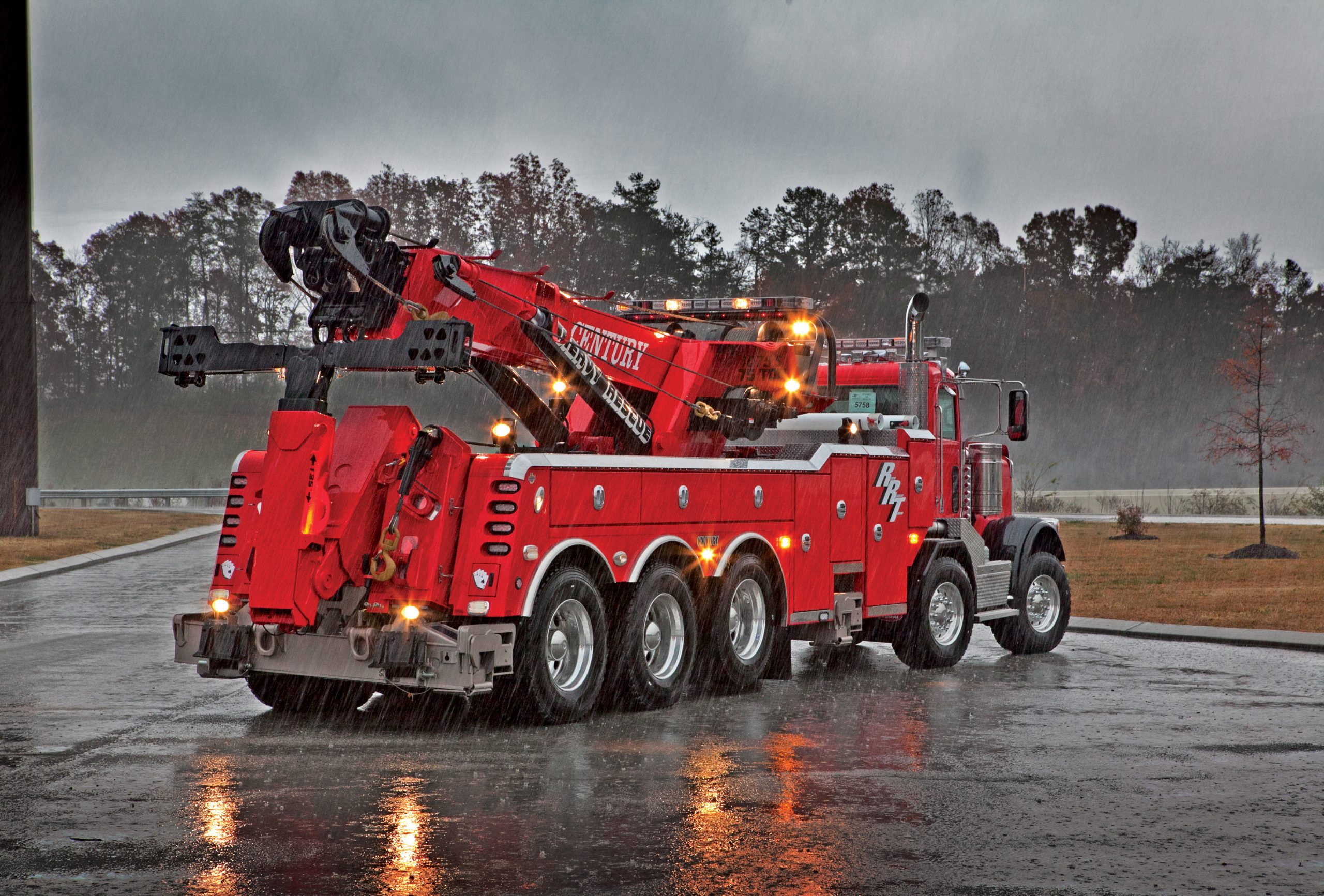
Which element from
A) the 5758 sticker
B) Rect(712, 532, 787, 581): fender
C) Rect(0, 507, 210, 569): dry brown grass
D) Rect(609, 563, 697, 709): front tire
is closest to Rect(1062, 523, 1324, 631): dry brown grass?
the 5758 sticker

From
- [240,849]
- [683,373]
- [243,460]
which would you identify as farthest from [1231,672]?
[240,849]

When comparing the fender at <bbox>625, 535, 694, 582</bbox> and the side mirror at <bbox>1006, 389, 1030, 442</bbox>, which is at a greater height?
the side mirror at <bbox>1006, 389, 1030, 442</bbox>

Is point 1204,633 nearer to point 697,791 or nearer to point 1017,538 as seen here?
point 1017,538

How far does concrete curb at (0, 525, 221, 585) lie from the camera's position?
24547mm

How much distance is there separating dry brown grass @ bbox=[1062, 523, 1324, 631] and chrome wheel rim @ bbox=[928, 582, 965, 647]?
14.8 ft

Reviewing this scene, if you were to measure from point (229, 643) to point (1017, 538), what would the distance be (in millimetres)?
8597

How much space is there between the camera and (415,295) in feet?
35.4

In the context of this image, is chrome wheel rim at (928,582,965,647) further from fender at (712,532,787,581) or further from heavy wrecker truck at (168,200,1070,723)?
fender at (712,532,787,581)

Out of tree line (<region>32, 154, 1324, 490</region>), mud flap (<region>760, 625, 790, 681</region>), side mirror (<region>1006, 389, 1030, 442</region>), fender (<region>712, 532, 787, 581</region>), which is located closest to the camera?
fender (<region>712, 532, 787, 581</region>)

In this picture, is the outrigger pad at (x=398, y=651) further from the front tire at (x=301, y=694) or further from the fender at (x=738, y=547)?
the fender at (x=738, y=547)

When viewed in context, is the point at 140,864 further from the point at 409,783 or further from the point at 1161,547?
the point at 1161,547

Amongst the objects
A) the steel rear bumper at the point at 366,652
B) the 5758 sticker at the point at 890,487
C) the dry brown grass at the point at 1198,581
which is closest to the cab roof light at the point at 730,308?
the 5758 sticker at the point at 890,487

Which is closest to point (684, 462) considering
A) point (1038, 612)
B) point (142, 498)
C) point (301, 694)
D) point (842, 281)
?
point (301, 694)

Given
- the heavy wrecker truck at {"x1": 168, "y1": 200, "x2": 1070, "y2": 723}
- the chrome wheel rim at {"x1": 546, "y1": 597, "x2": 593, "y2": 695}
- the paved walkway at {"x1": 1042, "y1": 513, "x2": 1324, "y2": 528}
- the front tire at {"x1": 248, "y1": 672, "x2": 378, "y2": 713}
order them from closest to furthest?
the heavy wrecker truck at {"x1": 168, "y1": 200, "x2": 1070, "y2": 723} < the chrome wheel rim at {"x1": 546, "y1": 597, "x2": 593, "y2": 695} < the front tire at {"x1": 248, "y1": 672, "x2": 378, "y2": 713} < the paved walkway at {"x1": 1042, "y1": 513, "x2": 1324, "y2": 528}
